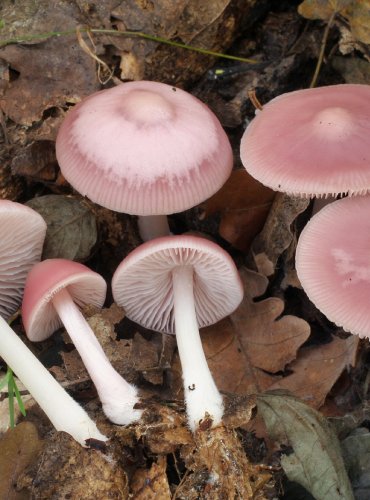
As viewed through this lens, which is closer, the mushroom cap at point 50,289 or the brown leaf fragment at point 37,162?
the mushroom cap at point 50,289

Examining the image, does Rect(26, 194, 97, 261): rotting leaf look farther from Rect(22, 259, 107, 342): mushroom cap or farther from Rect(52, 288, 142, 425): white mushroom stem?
Rect(52, 288, 142, 425): white mushroom stem

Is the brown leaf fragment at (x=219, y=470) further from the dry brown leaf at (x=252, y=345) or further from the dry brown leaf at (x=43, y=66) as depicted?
the dry brown leaf at (x=43, y=66)

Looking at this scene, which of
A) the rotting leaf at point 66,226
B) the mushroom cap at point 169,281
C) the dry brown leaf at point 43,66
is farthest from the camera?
the dry brown leaf at point 43,66

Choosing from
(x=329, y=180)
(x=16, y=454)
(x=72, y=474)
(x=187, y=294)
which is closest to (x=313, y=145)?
(x=329, y=180)

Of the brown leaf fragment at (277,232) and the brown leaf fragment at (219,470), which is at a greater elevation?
the brown leaf fragment at (277,232)

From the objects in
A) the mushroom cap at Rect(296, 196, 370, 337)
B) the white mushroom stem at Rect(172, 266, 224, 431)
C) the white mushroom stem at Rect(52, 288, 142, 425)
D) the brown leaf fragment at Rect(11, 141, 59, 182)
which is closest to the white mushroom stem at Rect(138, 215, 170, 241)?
the white mushroom stem at Rect(172, 266, 224, 431)

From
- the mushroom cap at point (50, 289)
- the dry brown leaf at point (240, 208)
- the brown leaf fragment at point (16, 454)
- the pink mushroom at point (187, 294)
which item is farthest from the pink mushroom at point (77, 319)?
the dry brown leaf at point (240, 208)
